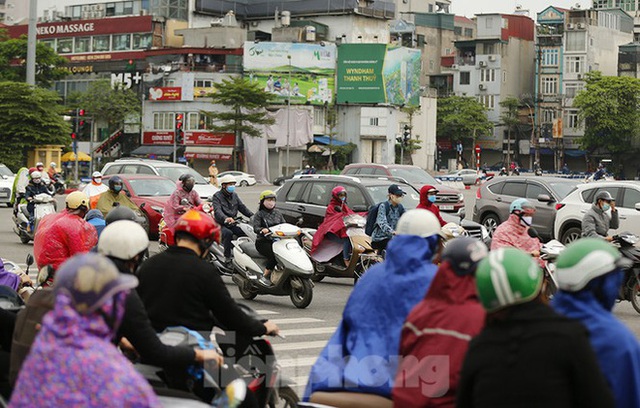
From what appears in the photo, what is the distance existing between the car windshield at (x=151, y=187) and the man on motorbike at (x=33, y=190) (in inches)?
88.7

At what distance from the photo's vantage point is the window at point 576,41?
107 m

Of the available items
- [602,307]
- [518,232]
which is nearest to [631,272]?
[518,232]

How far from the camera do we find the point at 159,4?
9506 centimetres

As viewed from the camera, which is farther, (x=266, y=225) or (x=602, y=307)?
(x=266, y=225)

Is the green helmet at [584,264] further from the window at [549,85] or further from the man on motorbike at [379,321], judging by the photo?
the window at [549,85]

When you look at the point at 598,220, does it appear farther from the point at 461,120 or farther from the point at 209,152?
the point at 461,120

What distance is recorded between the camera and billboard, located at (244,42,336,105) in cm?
8606

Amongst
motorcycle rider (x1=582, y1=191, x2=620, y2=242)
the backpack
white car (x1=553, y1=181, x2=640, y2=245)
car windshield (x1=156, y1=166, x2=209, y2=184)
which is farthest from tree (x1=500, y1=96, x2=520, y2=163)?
the backpack

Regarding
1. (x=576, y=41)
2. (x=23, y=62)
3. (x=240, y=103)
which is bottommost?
(x=240, y=103)

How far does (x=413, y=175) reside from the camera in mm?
31594

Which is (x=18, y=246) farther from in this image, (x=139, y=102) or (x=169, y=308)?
(x=139, y=102)

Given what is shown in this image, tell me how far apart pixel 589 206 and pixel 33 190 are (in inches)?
455

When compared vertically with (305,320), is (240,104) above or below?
above

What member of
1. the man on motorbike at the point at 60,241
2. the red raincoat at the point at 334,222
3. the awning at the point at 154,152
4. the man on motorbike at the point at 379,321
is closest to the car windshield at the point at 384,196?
the red raincoat at the point at 334,222
